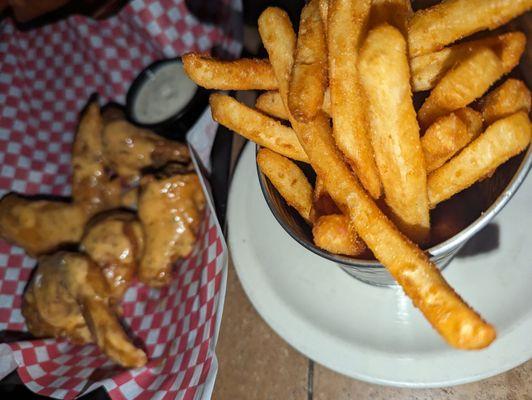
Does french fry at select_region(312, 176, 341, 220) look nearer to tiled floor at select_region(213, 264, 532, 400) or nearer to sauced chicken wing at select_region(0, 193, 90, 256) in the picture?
tiled floor at select_region(213, 264, 532, 400)

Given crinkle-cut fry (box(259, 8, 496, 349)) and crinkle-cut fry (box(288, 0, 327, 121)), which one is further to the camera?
crinkle-cut fry (box(288, 0, 327, 121))

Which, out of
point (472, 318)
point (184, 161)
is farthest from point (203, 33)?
point (472, 318)

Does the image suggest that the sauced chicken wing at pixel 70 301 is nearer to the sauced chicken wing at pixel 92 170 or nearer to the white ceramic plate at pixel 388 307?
the sauced chicken wing at pixel 92 170

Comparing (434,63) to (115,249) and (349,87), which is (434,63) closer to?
(349,87)

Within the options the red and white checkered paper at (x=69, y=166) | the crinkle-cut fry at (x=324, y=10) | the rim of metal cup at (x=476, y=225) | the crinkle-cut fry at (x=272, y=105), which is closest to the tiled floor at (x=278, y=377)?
the red and white checkered paper at (x=69, y=166)

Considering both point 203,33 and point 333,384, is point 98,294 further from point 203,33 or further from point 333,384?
point 203,33

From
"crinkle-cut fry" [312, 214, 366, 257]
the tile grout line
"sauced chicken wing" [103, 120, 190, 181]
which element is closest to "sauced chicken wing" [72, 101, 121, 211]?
"sauced chicken wing" [103, 120, 190, 181]

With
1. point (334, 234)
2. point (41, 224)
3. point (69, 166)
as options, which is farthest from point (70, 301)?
point (334, 234)
